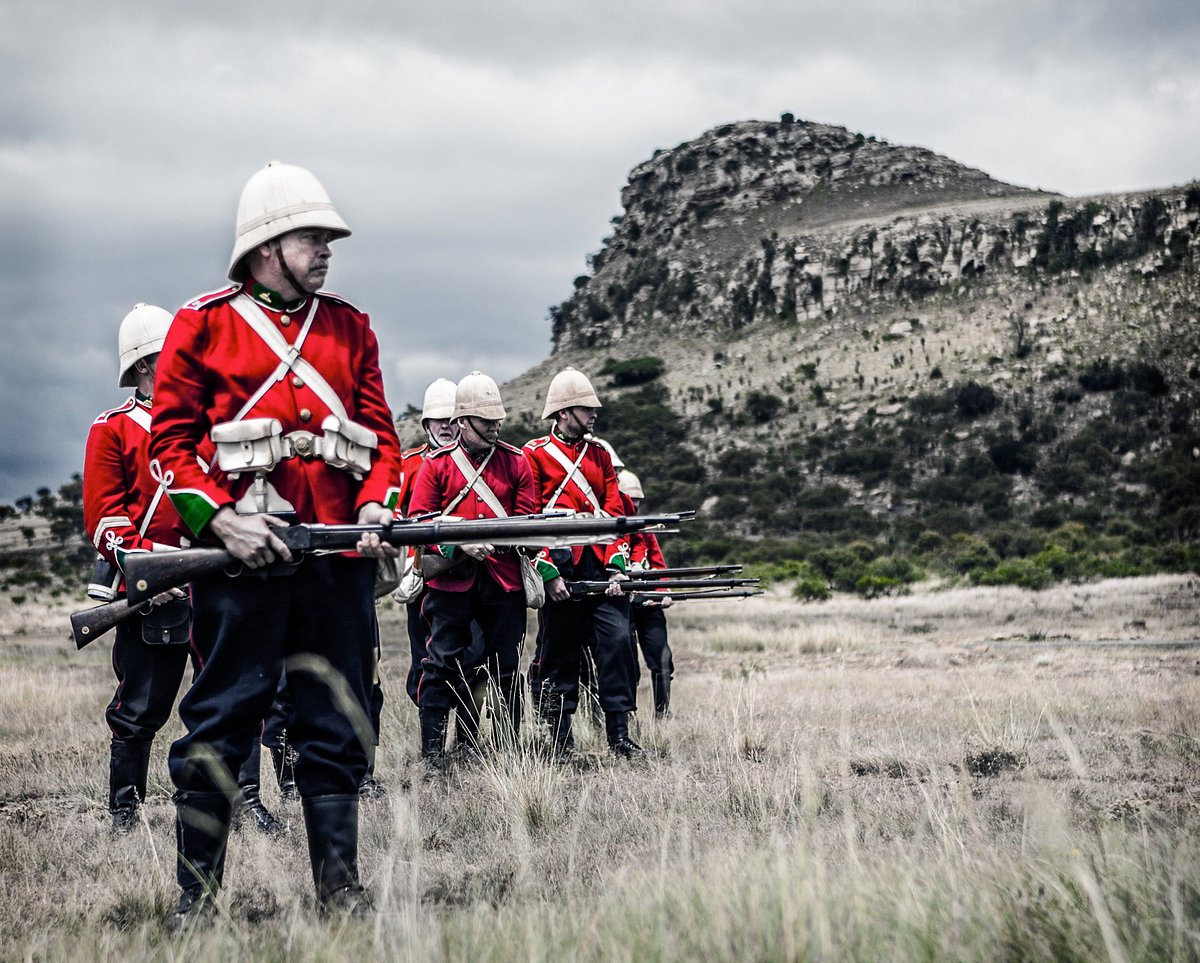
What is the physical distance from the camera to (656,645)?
11.4 m

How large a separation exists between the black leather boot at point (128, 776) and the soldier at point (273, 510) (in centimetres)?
218

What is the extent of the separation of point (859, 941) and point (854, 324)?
7515cm

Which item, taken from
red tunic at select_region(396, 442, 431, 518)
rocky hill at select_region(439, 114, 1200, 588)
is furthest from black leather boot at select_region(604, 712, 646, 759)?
rocky hill at select_region(439, 114, 1200, 588)

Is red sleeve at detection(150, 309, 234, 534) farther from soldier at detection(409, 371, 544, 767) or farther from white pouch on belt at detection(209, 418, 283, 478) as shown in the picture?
soldier at detection(409, 371, 544, 767)

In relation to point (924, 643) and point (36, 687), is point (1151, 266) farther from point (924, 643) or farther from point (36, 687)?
point (36, 687)

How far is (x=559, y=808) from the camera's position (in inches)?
224

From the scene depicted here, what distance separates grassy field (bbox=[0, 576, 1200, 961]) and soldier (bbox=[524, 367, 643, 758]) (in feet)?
1.31

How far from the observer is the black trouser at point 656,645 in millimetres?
11367

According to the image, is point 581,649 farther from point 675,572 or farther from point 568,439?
point 568,439

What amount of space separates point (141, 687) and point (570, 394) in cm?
361

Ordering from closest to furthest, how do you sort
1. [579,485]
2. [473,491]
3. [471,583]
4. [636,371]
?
[471,583], [473,491], [579,485], [636,371]

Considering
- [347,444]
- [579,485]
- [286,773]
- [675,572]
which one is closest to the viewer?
[347,444]

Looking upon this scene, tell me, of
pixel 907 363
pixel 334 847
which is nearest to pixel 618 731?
pixel 334 847

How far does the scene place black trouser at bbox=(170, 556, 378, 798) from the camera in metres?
4.15
